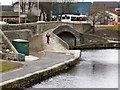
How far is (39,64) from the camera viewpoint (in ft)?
119

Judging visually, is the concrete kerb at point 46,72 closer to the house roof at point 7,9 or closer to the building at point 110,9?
the building at point 110,9

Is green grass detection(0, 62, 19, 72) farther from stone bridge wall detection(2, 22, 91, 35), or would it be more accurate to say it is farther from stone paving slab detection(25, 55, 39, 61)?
stone bridge wall detection(2, 22, 91, 35)

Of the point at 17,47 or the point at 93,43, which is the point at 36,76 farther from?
the point at 93,43

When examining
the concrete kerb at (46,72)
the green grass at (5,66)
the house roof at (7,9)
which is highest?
the house roof at (7,9)

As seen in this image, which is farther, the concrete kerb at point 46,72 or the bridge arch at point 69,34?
the bridge arch at point 69,34

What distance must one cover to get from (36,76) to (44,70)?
177 cm

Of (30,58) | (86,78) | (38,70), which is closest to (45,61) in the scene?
(30,58)

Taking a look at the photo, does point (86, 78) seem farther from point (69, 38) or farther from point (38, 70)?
point (69, 38)

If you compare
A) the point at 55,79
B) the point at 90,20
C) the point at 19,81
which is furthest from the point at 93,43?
the point at 19,81

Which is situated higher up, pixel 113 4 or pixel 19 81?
pixel 113 4

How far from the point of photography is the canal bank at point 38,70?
93.5ft

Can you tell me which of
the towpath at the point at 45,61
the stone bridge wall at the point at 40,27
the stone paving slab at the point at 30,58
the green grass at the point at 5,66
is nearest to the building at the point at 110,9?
the stone bridge wall at the point at 40,27

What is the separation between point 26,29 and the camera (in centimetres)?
5406

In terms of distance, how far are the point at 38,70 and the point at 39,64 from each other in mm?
3461
